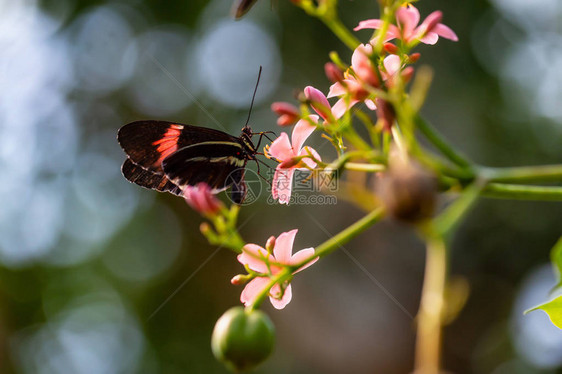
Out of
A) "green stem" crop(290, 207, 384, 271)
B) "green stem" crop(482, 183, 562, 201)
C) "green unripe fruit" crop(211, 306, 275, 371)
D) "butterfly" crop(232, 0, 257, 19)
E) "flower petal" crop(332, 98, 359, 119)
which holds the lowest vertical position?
"green unripe fruit" crop(211, 306, 275, 371)

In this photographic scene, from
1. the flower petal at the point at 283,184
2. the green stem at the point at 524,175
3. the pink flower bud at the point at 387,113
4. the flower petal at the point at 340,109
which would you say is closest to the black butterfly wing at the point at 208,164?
the flower petal at the point at 283,184

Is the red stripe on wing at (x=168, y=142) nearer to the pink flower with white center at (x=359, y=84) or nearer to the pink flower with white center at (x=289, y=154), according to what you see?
the pink flower with white center at (x=289, y=154)

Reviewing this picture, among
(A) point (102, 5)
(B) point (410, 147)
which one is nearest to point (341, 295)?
(B) point (410, 147)

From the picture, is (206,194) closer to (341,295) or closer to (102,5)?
(341,295)

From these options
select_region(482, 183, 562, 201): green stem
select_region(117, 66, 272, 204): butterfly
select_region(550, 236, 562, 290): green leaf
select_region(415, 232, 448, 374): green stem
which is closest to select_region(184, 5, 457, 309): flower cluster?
select_region(482, 183, 562, 201): green stem

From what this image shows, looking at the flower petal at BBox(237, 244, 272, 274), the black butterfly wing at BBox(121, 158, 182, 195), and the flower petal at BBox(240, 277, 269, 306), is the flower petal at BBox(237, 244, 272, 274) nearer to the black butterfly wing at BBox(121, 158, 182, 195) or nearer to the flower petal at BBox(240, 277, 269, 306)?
the flower petal at BBox(240, 277, 269, 306)

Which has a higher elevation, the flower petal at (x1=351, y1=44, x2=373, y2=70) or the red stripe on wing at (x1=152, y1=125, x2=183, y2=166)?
the flower petal at (x1=351, y1=44, x2=373, y2=70)

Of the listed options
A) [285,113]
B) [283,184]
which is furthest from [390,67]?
[283,184]

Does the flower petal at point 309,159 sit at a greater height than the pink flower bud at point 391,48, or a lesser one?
lesser
